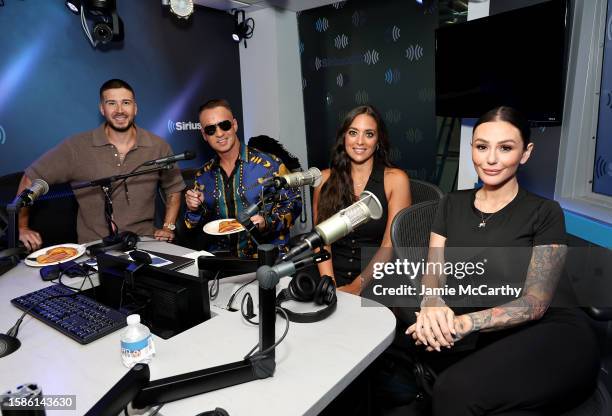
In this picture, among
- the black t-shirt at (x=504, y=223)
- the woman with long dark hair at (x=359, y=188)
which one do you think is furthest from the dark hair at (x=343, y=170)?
the black t-shirt at (x=504, y=223)

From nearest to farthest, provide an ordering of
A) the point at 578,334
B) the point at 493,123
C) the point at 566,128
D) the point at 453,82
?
the point at 578,334
the point at 493,123
the point at 566,128
the point at 453,82

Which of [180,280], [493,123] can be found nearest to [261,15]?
[493,123]

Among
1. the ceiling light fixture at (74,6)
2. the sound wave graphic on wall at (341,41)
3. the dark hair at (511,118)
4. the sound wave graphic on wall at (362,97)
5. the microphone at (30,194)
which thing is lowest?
the microphone at (30,194)

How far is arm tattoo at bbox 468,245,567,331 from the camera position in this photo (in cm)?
159

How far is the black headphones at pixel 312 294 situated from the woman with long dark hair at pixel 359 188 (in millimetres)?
847

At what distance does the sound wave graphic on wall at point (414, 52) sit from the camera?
13.1ft

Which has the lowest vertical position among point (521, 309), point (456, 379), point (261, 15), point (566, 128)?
point (456, 379)

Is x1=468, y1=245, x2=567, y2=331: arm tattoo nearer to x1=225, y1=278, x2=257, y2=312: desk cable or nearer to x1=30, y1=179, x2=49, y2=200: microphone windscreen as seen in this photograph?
x1=225, y1=278, x2=257, y2=312: desk cable

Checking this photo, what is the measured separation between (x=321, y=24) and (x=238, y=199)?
109 inches

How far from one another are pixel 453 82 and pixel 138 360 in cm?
294

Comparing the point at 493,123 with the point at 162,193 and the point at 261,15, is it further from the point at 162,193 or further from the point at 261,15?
the point at 261,15

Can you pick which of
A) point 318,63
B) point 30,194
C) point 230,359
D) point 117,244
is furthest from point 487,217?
point 318,63

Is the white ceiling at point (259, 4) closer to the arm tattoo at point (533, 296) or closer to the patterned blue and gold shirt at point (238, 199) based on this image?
the patterned blue and gold shirt at point (238, 199)

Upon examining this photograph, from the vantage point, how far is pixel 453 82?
3.21m
